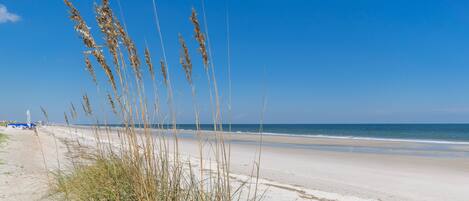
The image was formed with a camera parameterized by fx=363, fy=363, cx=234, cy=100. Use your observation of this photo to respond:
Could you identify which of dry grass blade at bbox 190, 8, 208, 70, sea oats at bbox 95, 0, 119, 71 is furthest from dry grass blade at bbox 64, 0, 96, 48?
dry grass blade at bbox 190, 8, 208, 70

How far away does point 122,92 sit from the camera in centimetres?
246

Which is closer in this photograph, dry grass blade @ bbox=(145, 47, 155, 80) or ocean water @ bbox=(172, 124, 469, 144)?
dry grass blade @ bbox=(145, 47, 155, 80)

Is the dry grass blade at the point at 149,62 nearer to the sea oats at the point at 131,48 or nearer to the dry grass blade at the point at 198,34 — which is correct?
the sea oats at the point at 131,48

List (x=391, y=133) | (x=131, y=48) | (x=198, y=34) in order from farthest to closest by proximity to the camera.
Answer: (x=391, y=133) → (x=131, y=48) → (x=198, y=34)

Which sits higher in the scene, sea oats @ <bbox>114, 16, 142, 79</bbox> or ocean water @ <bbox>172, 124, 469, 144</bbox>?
sea oats @ <bbox>114, 16, 142, 79</bbox>

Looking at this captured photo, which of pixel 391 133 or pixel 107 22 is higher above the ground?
pixel 107 22

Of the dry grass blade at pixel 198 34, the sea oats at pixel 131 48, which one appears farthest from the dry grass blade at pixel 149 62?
the dry grass blade at pixel 198 34

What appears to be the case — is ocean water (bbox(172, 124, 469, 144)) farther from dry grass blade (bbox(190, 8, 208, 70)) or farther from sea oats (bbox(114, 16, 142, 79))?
dry grass blade (bbox(190, 8, 208, 70))

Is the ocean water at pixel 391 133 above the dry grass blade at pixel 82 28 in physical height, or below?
below

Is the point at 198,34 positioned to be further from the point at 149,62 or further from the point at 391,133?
the point at 391,133

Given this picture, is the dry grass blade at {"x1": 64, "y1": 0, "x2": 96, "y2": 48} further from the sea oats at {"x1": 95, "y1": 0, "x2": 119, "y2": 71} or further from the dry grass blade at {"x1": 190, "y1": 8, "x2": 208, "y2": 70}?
the dry grass blade at {"x1": 190, "y1": 8, "x2": 208, "y2": 70}

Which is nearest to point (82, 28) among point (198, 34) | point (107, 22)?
point (107, 22)

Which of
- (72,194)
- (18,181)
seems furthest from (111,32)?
(18,181)

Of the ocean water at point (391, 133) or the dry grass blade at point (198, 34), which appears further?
the ocean water at point (391, 133)
